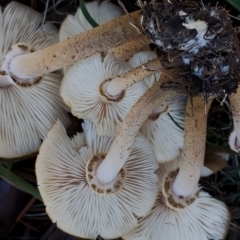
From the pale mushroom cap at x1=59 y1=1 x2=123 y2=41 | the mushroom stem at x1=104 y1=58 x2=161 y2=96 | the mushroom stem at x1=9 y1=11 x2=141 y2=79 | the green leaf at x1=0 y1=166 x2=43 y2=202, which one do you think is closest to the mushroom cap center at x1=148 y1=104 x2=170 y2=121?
the mushroom stem at x1=104 y1=58 x2=161 y2=96

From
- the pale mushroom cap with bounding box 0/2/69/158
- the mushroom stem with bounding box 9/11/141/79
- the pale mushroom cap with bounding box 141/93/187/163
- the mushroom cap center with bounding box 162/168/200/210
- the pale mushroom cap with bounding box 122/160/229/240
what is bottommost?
the pale mushroom cap with bounding box 122/160/229/240

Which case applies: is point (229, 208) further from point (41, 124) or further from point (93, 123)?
point (41, 124)

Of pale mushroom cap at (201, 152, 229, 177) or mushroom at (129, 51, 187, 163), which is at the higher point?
mushroom at (129, 51, 187, 163)

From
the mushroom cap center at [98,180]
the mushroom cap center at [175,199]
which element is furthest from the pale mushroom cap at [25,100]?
the mushroom cap center at [175,199]

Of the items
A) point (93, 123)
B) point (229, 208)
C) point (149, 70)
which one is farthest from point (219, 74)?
point (229, 208)

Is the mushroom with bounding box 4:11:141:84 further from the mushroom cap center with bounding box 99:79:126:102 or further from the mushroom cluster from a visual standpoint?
the mushroom cap center with bounding box 99:79:126:102

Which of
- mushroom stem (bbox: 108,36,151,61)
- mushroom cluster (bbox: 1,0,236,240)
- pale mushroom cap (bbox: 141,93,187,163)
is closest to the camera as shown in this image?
mushroom cluster (bbox: 1,0,236,240)

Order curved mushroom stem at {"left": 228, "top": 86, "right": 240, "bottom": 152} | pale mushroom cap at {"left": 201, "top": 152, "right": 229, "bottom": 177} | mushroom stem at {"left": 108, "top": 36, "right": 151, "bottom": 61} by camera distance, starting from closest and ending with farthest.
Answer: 1. curved mushroom stem at {"left": 228, "top": 86, "right": 240, "bottom": 152}
2. mushroom stem at {"left": 108, "top": 36, "right": 151, "bottom": 61}
3. pale mushroom cap at {"left": 201, "top": 152, "right": 229, "bottom": 177}

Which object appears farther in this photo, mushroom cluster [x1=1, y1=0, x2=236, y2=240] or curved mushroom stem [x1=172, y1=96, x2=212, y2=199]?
curved mushroom stem [x1=172, y1=96, x2=212, y2=199]

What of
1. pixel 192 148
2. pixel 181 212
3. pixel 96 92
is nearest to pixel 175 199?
pixel 181 212
